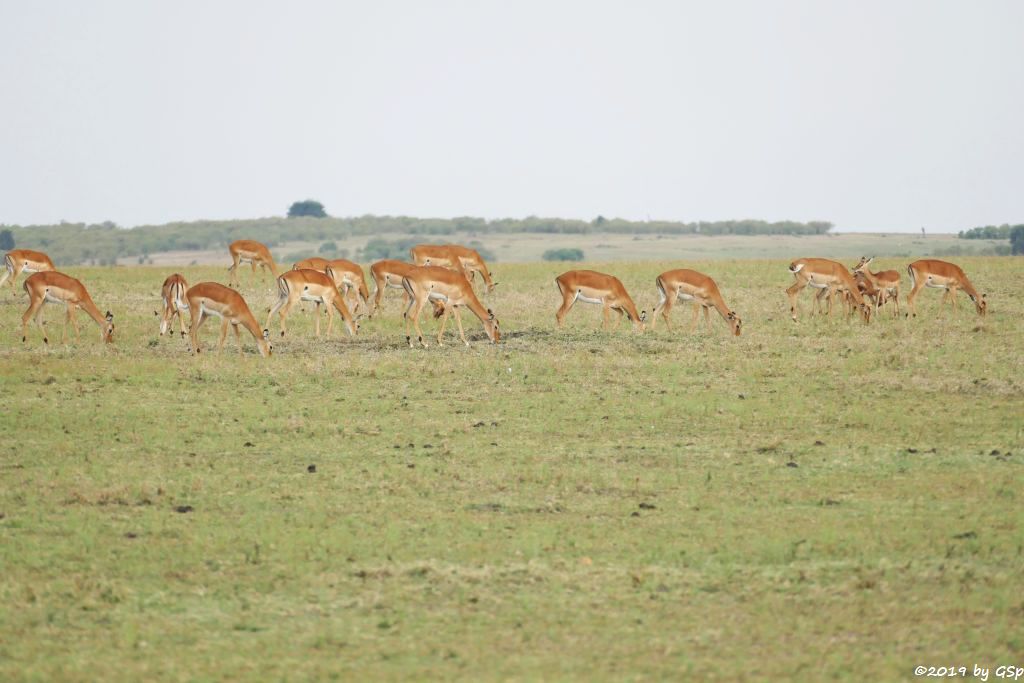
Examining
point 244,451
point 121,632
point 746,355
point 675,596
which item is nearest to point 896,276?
point 746,355

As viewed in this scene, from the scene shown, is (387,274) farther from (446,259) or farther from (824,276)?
(824,276)

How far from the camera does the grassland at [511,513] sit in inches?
335

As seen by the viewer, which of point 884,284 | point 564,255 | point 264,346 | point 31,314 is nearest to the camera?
point 264,346

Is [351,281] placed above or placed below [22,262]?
below

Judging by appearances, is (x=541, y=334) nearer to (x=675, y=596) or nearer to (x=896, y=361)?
(x=896, y=361)

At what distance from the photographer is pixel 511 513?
39.4ft

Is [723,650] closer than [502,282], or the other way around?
[723,650]

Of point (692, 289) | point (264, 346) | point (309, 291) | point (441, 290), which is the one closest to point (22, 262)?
point (309, 291)

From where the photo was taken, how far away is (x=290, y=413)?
1755 cm

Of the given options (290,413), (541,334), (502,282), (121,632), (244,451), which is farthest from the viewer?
(502,282)

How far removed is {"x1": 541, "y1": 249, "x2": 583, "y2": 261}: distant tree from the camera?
85.6 meters

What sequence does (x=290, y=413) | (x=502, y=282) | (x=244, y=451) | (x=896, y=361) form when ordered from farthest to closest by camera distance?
(x=502, y=282)
(x=896, y=361)
(x=290, y=413)
(x=244, y=451)

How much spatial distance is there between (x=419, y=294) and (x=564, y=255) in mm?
62311

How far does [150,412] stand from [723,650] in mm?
11021
